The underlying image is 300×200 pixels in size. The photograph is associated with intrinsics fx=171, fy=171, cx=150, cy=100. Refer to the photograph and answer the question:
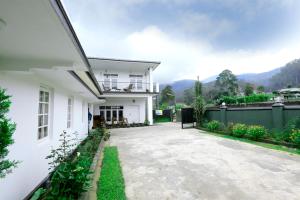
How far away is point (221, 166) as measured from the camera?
502 centimetres

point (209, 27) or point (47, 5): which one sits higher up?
point (209, 27)

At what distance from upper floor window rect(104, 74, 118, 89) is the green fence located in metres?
11.1

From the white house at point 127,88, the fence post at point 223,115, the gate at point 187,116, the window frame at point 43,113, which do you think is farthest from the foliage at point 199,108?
the window frame at point 43,113

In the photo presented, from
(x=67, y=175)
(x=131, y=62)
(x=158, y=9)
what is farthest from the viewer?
(x=131, y=62)

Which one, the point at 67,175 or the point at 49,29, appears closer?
the point at 49,29

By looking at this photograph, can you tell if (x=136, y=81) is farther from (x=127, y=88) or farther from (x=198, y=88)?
(x=198, y=88)

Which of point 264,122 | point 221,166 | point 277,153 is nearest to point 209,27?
point 264,122

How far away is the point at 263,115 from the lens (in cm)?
963

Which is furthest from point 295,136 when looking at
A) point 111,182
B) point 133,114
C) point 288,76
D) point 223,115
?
point 288,76

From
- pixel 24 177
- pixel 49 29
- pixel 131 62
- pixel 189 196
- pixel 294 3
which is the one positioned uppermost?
pixel 294 3

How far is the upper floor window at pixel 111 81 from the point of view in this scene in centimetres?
1915

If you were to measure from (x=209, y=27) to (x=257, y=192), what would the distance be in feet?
44.7

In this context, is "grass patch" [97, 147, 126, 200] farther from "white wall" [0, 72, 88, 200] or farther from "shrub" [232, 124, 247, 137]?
"shrub" [232, 124, 247, 137]

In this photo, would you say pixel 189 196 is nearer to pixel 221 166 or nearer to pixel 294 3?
pixel 221 166
